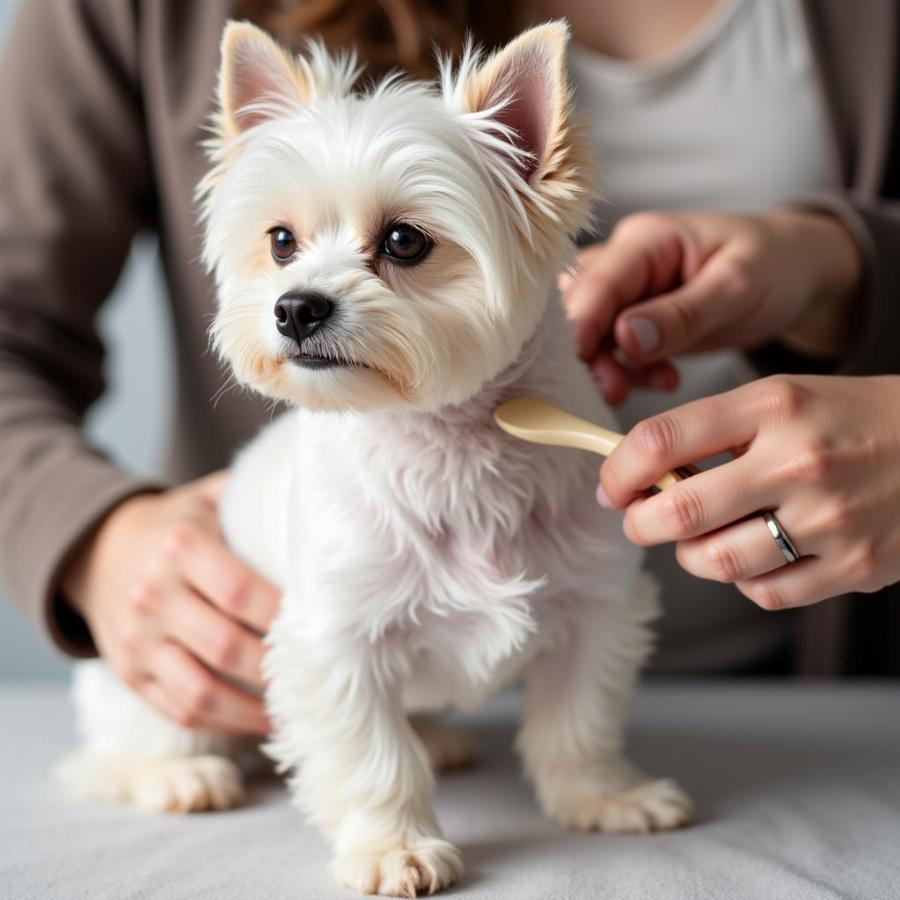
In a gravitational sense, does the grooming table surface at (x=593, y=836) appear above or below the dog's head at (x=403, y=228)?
below

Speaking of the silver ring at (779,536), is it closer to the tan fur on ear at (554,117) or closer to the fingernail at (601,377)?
the tan fur on ear at (554,117)

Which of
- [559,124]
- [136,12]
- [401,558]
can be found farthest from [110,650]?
[136,12]

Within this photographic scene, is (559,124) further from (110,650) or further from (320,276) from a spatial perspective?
(110,650)

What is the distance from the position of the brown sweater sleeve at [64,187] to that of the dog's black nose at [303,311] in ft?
2.12

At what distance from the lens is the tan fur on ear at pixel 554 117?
0.86 meters

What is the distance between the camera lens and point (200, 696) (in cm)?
113

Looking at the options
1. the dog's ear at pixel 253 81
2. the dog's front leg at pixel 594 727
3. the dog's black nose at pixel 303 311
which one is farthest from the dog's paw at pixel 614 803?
the dog's ear at pixel 253 81

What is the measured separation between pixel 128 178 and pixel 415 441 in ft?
2.80

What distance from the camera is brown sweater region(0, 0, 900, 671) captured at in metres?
1.42

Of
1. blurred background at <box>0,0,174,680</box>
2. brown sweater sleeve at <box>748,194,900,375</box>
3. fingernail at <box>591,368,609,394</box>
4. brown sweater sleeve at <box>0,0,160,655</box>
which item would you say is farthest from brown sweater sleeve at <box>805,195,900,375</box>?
blurred background at <box>0,0,174,680</box>

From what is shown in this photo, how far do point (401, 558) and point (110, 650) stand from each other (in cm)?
44

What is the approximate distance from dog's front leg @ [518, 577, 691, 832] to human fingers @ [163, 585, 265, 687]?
30cm

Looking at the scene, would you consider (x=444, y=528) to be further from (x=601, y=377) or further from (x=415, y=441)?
(x=601, y=377)

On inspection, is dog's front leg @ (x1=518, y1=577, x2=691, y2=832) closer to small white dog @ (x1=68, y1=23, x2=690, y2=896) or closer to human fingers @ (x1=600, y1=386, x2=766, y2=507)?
small white dog @ (x1=68, y1=23, x2=690, y2=896)
